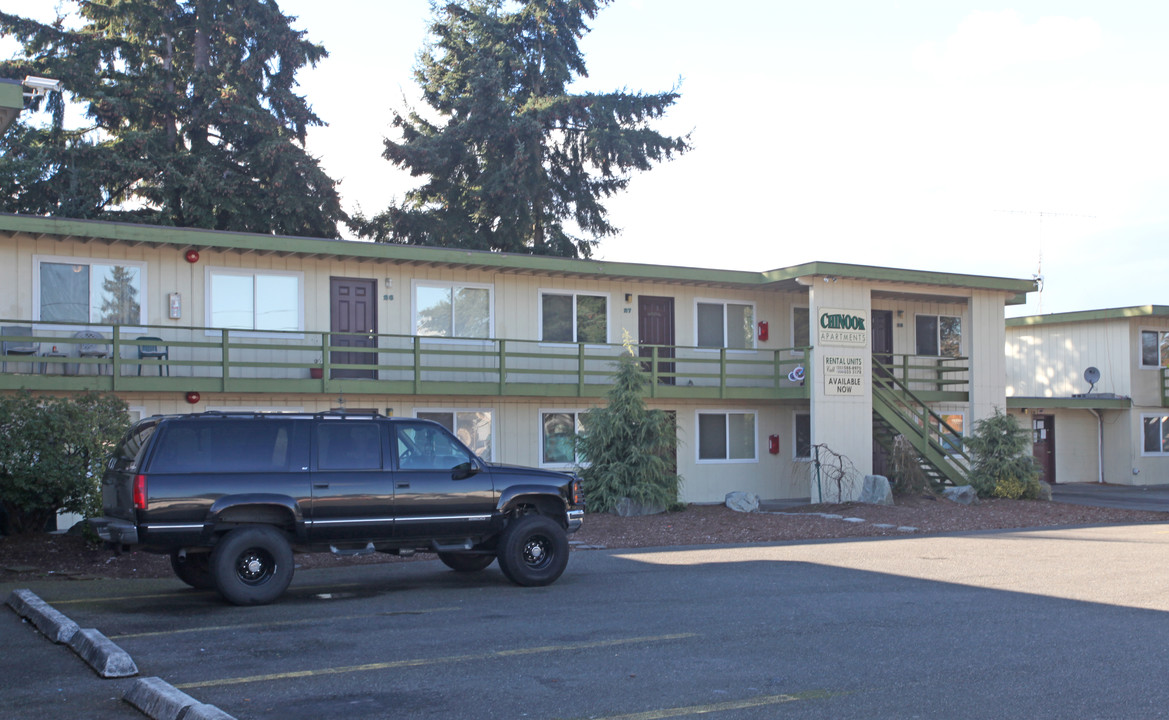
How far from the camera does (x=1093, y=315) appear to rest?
3247 cm

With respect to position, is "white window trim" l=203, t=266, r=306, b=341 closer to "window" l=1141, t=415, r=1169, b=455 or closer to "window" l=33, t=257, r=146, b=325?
"window" l=33, t=257, r=146, b=325

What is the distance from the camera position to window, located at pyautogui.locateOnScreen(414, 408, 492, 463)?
21.8 meters

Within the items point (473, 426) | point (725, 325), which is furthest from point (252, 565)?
point (725, 325)

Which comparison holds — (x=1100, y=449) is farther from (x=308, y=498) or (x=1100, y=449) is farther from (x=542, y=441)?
(x=308, y=498)

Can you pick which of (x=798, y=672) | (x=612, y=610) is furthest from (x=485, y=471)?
(x=798, y=672)

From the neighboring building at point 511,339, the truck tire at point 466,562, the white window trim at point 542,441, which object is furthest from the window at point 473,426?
the truck tire at point 466,562

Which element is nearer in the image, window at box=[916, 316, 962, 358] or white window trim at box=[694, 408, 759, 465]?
white window trim at box=[694, 408, 759, 465]

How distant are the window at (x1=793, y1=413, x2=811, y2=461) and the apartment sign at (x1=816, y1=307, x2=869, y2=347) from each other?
2703mm

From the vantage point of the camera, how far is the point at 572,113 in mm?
37469

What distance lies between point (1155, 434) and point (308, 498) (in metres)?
29.4

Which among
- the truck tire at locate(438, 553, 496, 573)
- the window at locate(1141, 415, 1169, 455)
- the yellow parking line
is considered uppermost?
the window at locate(1141, 415, 1169, 455)

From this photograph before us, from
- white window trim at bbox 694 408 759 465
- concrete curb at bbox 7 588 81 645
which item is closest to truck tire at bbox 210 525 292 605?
concrete curb at bbox 7 588 81 645

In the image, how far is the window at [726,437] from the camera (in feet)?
79.6

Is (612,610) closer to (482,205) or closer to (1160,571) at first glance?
(1160,571)
